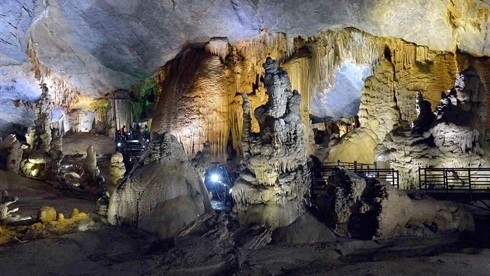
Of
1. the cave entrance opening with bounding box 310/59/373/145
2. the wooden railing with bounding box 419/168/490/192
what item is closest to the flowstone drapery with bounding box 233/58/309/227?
the wooden railing with bounding box 419/168/490/192

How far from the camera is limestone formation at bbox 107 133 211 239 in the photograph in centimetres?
1000

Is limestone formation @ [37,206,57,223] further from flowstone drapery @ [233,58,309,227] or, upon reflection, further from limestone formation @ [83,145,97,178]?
limestone formation @ [83,145,97,178]

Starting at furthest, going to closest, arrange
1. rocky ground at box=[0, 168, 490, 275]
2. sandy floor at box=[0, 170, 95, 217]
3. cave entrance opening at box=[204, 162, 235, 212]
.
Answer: sandy floor at box=[0, 170, 95, 217] < cave entrance opening at box=[204, 162, 235, 212] < rocky ground at box=[0, 168, 490, 275]

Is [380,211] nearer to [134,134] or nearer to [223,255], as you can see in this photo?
[223,255]

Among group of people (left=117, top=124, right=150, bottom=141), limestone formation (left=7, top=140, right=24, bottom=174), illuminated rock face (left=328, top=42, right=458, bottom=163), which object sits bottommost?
limestone formation (left=7, top=140, right=24, bottom=174)

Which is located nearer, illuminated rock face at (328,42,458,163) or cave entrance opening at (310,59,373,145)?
illuminated rock face at (328,42,458,163)

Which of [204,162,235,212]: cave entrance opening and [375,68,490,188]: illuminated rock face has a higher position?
[375,68,490,188]: illuminated rock face

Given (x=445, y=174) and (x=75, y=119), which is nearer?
(x=445, y=174)

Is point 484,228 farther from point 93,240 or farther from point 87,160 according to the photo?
point 87,160

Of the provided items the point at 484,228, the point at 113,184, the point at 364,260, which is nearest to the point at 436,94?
the point at 484,228

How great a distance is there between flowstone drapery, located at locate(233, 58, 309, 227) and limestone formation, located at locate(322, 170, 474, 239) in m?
1.00

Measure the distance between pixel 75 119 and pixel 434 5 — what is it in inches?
834

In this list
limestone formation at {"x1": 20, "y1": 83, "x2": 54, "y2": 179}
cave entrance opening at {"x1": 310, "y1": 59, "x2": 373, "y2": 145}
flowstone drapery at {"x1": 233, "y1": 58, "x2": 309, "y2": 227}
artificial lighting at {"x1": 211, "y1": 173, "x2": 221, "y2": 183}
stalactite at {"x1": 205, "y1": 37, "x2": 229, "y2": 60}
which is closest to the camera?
flowstone drapery at {"x1": 233, "y1": 58, "x2": 309, "y2": 227}

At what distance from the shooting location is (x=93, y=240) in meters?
10.0
